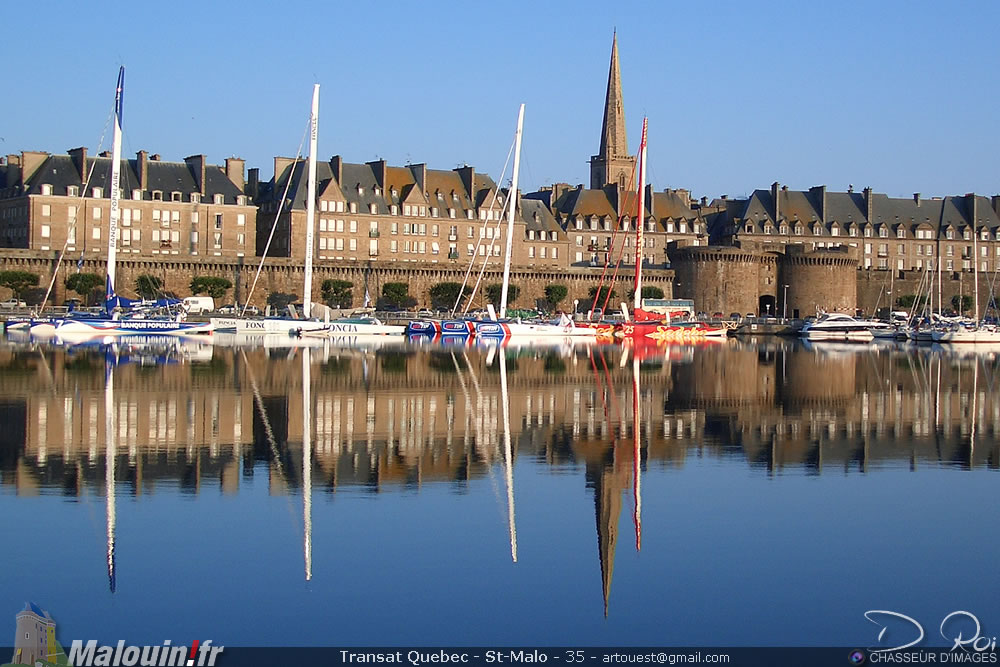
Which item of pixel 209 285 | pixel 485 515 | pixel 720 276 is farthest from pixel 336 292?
pixel 485 515

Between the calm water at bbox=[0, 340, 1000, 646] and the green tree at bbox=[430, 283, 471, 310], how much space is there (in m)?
51.1

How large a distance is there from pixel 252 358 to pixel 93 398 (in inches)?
572

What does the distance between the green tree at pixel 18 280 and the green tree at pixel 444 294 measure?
22474 mm

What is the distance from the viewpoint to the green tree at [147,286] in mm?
70625

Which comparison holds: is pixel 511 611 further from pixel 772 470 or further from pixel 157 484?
pixel 772 470

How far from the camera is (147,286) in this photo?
7075 cm

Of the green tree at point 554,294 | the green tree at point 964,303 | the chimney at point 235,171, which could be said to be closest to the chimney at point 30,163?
the chimney at point 235,171

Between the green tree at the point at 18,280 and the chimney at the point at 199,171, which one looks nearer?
the green tree at the point at 18,280

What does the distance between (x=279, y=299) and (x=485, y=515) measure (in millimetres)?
62457

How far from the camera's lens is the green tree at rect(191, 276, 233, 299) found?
7125cm

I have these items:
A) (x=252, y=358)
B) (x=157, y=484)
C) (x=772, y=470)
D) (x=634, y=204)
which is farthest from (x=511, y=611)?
(x=634, y=204)

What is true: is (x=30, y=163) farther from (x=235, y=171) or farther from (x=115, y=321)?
(x=115, y=321)
